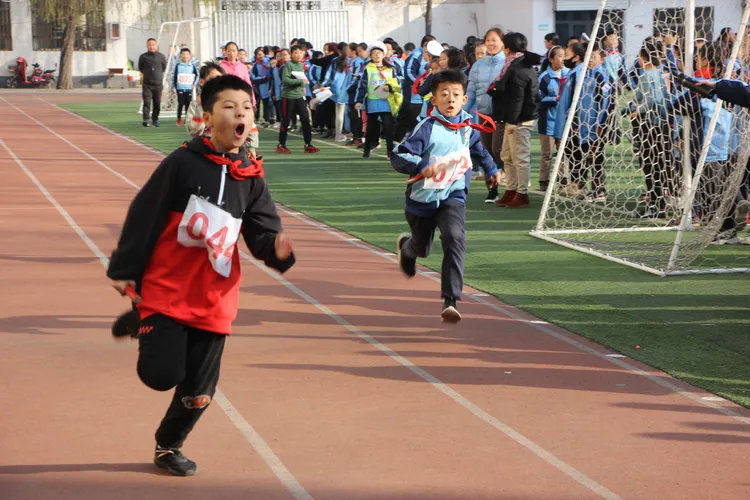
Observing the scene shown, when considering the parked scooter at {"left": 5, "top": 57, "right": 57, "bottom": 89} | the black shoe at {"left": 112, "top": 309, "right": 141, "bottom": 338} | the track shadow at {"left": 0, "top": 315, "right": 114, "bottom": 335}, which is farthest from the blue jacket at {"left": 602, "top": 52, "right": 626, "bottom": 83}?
the parked scooter at {"left": 5, "top": 57, "right": 57, "bottom": 89}

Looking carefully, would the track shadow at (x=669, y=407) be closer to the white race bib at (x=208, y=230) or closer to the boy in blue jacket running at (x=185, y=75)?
the white race bib at (x=208, y=230)

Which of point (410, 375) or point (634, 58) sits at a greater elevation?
point (634, 58)

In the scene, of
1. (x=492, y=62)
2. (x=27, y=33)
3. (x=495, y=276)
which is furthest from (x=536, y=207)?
(x=27, y=33)

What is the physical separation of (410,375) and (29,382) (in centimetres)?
219

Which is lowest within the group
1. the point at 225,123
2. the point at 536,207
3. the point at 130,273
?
the point at 536,207

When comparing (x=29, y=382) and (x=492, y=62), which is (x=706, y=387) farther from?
(x=492, y=62)

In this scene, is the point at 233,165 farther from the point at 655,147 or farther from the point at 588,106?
the point at 588,106

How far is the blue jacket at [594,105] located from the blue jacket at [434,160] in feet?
17.2

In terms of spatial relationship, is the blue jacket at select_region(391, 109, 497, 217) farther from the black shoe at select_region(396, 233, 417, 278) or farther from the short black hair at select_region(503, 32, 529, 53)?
the short black hair at select_region(503, 32, 529, 53)

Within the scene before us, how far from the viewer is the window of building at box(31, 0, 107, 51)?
184 ft

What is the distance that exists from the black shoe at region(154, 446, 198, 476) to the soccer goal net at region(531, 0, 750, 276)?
5.96 metres

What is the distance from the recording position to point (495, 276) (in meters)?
10.1

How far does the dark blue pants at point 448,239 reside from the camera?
7766mm

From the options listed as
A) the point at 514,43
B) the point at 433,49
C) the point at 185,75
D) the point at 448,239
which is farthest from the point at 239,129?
the point at 185,75
